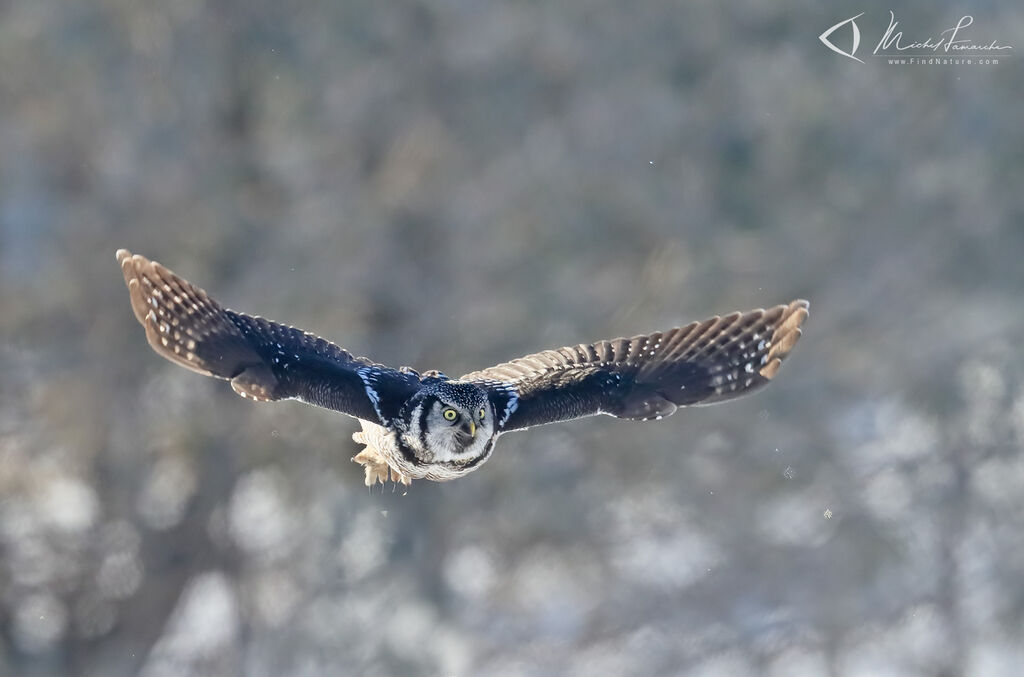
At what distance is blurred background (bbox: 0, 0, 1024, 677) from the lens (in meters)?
8.43

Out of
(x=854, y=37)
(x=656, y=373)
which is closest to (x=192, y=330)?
(x=656, y=373)

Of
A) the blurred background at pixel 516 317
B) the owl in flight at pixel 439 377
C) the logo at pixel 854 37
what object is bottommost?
the owl in flight at pixel 439 377

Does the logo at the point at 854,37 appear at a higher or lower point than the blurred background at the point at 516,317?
higher

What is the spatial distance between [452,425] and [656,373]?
1.06m

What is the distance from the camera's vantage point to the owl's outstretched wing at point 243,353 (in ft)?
14.7

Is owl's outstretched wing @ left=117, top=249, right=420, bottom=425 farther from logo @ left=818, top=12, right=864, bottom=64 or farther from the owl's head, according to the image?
logo @ left=818, top=12, right=864, bottom=64

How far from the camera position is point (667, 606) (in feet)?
31.0

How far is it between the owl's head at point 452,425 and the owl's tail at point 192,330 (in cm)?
50

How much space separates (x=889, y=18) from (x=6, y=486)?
7278 millimetres

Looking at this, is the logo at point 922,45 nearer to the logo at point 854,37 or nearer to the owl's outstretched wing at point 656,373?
the logo at point 854,37

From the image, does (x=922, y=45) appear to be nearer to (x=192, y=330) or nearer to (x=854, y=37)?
(x=854, y=37)

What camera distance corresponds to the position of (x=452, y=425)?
447 cm

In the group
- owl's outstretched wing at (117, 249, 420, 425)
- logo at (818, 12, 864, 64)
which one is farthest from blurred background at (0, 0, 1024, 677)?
owl's outstretched wing at (117, 249, 420, 425)

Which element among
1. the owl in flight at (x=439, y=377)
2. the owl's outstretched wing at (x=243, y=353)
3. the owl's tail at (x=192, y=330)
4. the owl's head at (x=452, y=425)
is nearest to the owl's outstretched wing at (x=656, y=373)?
the owl in flight at (x=439, y=377)
